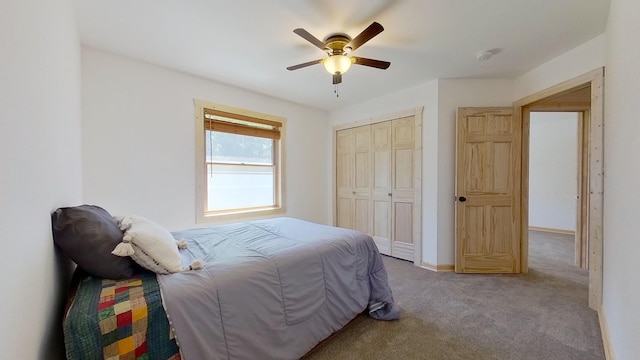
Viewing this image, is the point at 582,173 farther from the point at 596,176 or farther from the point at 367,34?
the point at 367,34

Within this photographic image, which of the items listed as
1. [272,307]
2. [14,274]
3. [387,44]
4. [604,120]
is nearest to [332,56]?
[387,44]

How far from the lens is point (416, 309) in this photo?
92.7 inches

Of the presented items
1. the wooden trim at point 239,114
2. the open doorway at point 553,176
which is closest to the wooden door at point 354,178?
the wooden trim at point 239,114

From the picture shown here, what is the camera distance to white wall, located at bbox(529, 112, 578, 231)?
5.47 m

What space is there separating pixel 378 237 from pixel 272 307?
116 inches

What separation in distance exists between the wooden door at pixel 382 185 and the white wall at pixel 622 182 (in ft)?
7.52

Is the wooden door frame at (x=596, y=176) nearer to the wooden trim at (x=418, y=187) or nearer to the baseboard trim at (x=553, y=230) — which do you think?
the wooden trim at (x=418, y=187)

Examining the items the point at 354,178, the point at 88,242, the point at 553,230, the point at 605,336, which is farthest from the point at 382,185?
the point at 553,230

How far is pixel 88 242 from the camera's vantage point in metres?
1.22

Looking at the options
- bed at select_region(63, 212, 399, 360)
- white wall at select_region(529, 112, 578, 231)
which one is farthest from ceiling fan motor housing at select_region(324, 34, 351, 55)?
white wall at select_region(529, 112, 578, 231)

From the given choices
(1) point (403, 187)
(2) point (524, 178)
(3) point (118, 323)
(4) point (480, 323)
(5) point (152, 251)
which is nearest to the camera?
(3) point (118, 323)

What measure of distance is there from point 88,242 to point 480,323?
2745 millimetres

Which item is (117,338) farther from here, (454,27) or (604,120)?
(604,120)

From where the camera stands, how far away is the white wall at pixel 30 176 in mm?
677
